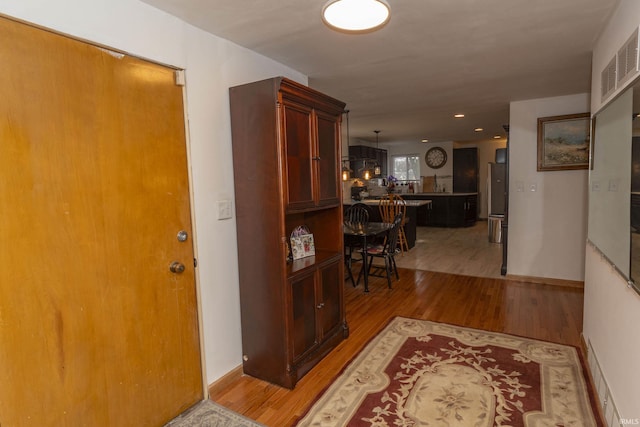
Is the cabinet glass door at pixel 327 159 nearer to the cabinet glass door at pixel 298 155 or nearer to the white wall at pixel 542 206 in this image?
the cabinet glass door at pixel 298 155

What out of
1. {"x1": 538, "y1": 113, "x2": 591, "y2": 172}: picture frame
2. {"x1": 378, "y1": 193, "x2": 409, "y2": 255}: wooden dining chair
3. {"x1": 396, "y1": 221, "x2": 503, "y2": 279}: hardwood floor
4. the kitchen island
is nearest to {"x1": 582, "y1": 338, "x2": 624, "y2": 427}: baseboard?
{"x1": 396, "y1": 221, "x2": 503, "y2": 279}: hardwood floor

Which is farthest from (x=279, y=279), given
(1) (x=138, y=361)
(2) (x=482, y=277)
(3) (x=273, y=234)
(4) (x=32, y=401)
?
(2) (x=482, y=277)

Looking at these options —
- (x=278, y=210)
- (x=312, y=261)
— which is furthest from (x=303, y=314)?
(x=278, y=210)

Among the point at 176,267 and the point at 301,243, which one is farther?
the point at 301,243

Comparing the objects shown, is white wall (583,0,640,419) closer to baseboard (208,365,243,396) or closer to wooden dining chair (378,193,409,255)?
baseboard (208,365,243,396)

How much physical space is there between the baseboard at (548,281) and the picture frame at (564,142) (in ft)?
4.43

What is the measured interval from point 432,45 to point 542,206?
294 cm

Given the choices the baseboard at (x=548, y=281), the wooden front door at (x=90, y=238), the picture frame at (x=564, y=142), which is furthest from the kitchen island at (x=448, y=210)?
the wooden front door at (x=90, y=238)

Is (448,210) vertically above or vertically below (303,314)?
above

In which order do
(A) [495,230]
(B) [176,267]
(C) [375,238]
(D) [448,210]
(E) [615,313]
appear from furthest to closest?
(D) [448,210]
(A) [495,230]
(C) [375,238]
(B) [176,267]
(E) [615,313]

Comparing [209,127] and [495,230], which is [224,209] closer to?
[209,127]

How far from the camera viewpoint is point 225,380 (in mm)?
2285

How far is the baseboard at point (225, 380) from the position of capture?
86.8 inches

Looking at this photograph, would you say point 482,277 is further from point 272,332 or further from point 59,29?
point 59,29
